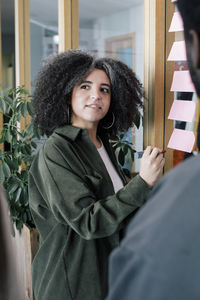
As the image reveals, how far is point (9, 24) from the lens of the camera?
370 cm

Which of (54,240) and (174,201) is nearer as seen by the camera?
(174,201)

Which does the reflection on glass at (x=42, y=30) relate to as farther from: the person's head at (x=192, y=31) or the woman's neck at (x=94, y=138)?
the person's head at (x=192, y=31)

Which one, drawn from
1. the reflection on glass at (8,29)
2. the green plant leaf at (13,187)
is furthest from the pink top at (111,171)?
the reflection on glass at (8,29)

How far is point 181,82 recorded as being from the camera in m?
1.64

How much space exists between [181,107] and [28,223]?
1342 millimetres

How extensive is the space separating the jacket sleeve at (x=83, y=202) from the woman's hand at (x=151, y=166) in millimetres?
29

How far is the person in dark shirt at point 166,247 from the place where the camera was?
389 millimetres

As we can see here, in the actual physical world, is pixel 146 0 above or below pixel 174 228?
above

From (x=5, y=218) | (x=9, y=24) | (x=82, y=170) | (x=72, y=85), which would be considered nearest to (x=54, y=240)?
(x=82, y=170)

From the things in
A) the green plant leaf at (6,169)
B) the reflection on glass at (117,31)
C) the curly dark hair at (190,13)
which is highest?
the reflection on glass at (117,31)

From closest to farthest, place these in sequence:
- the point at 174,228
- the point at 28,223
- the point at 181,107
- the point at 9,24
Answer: the point at 174,228, the point at 181,107, the point at 28,223, the point at 9,24

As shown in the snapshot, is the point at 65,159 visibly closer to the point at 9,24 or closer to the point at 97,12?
the point at 97,12

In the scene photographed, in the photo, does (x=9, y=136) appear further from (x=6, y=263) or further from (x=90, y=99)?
(x=6, y=263)

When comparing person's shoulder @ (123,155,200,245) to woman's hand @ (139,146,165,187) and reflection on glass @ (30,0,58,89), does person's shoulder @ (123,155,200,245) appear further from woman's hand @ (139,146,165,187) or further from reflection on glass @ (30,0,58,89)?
reflection on glass @ (30,0,58,89)
